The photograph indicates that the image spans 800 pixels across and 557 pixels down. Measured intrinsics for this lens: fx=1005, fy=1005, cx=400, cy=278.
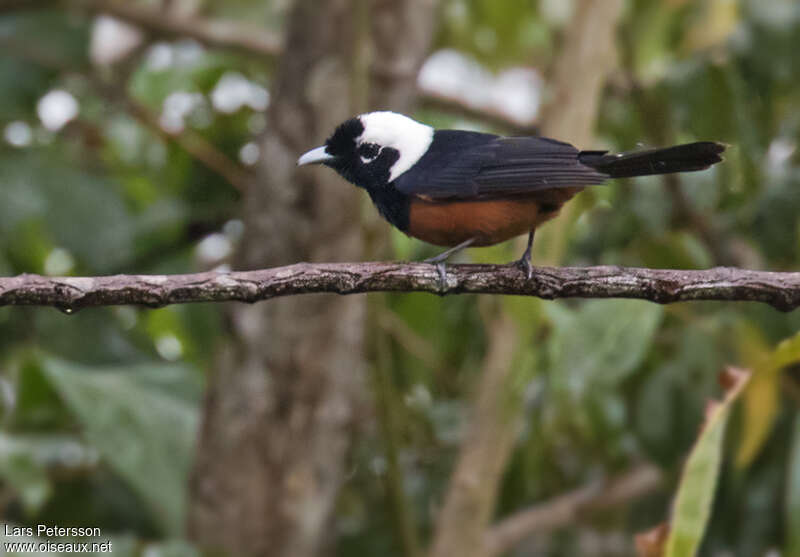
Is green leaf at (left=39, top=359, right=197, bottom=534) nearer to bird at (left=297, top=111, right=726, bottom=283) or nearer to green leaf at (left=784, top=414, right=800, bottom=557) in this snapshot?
bird at (left=297, top=111, right=726, bottom=283)

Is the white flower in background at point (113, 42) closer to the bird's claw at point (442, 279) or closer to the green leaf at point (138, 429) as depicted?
the green leaf at point (138, 429)

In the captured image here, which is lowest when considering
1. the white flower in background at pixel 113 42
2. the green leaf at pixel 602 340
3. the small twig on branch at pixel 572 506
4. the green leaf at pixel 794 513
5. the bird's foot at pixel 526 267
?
the green leaf at pixel 794 513

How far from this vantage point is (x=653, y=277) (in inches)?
45.9

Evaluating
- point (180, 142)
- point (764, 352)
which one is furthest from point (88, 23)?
point (764, 352)

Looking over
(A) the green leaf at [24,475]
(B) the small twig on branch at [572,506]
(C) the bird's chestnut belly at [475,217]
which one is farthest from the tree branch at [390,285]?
(B) the small twig on branch at [572,506]

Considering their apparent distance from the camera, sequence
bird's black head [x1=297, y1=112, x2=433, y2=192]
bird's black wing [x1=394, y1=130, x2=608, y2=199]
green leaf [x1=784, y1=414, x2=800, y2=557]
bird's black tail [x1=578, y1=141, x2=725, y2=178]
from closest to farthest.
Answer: bird's black tail [x1=578, y1=141, x2=725, y2=178] → bird's black wing [x1=394, y1=130, x2=608, y2=199] → bird's black head [x1=297, y1=112, x2=433, y2=192] → green leaf [x1=784, y1=414, x2=800, y2=557]

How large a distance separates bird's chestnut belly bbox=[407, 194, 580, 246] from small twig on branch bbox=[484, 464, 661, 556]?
1167 millimetres

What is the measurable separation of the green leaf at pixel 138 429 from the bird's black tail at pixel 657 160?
1.30 m

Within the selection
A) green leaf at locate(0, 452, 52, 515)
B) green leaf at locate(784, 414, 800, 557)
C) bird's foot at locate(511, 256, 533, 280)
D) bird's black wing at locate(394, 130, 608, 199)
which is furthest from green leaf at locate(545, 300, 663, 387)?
green leaf at locate(0, 452, 52, 515)

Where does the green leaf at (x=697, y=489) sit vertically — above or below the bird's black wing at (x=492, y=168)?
below

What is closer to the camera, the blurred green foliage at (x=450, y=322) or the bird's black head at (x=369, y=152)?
the bird's black head at (x=369, y=152)

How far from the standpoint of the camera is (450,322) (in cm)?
325

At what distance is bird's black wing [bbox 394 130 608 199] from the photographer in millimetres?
1523

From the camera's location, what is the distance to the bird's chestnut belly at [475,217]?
5.29ft
